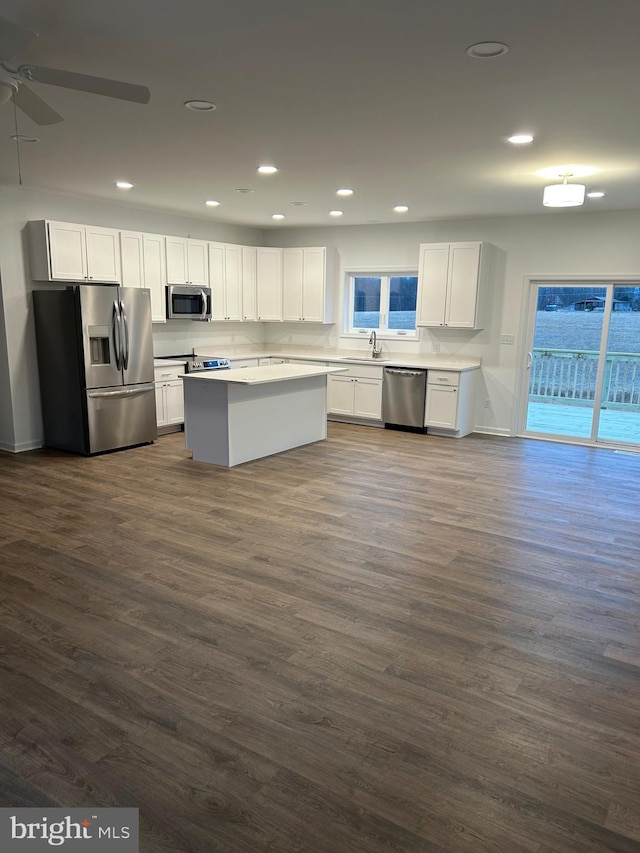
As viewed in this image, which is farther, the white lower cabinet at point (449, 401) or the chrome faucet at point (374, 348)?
the chrome faucet at point (374, 348)

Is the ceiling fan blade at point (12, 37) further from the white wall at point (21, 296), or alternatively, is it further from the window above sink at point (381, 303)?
the window above sink at point (381, 303)

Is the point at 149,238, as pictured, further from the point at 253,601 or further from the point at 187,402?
the point at 253,601

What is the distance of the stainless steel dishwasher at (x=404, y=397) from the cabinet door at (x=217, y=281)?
2.46m

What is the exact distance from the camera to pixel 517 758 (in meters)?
2.16

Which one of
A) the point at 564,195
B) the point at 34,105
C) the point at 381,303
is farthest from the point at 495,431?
the point at 34,105

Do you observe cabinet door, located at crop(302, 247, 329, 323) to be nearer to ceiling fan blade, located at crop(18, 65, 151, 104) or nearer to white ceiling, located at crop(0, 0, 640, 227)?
white ceiling, located at crop(0, 0, 640, 227)

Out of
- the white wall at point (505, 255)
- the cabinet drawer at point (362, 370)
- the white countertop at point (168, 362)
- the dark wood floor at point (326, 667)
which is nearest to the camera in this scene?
the dark wood floor at point (326, 667)

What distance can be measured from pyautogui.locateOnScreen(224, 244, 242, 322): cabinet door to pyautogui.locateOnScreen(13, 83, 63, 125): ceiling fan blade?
5481 mm

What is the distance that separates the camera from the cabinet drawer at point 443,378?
7.30 m

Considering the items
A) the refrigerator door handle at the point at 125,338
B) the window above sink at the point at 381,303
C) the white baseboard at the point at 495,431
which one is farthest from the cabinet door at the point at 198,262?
the white baseboard at the point at 495,431

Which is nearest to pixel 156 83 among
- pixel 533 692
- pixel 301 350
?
pixel 533 692

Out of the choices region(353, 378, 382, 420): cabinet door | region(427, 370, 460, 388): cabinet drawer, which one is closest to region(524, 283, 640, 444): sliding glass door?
region(427, 370, 460, 388): cabinet drawer

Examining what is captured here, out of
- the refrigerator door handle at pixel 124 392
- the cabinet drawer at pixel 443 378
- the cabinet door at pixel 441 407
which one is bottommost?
the cabinet door at pixel 441 407

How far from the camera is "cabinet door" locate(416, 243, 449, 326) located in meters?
7.49
